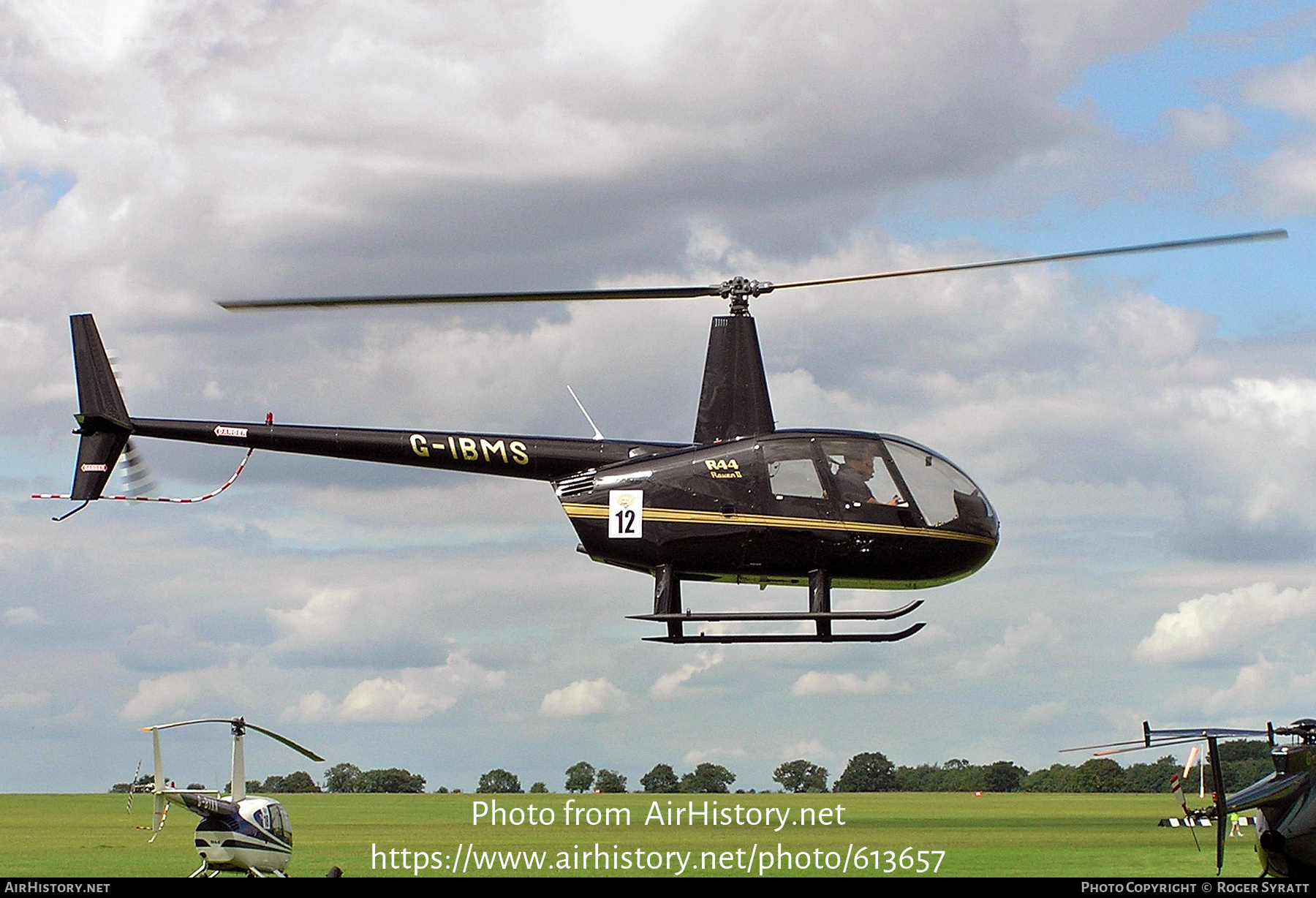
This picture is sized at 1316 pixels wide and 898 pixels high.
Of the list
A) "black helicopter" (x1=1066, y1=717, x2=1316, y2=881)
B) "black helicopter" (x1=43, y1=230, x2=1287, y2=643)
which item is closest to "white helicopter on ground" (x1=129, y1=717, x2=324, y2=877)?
"black helicopter" (x1=43, y1=230, x2=1287, y2=643)

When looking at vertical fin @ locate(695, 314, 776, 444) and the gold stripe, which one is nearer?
the gold stripe

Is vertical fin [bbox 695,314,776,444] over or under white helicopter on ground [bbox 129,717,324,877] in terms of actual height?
over

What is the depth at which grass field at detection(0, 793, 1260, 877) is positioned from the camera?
45781mm

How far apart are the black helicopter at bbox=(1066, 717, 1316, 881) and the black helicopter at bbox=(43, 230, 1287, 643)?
4771mm

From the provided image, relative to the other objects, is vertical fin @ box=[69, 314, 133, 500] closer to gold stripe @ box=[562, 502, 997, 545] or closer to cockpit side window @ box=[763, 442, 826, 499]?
gold stripe @ box=[562, 502, 997, 545]

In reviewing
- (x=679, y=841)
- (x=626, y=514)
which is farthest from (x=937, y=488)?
(x=679, y=841)

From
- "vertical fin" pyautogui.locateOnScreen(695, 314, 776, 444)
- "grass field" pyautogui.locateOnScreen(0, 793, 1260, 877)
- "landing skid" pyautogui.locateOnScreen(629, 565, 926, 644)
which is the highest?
"vertical fin" pyautogui.locateOnScreen(695, 314, 776, 444)

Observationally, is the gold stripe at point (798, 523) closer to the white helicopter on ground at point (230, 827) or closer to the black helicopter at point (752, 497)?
the black helicopter at point (752, 497)

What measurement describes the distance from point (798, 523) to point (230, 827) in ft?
61.1

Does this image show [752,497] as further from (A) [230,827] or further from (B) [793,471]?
(A) [230,827]

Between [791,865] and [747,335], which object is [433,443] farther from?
[791,865]

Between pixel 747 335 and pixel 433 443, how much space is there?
595 cm

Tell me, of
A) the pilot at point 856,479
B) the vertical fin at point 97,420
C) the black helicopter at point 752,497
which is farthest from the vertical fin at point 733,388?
the vertical fin at point 97,420

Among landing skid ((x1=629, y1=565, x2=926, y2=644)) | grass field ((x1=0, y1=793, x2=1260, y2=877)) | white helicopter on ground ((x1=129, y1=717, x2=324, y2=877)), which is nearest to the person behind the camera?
landing skid ((x1=629, y1=565, x2=926, y2=644))
